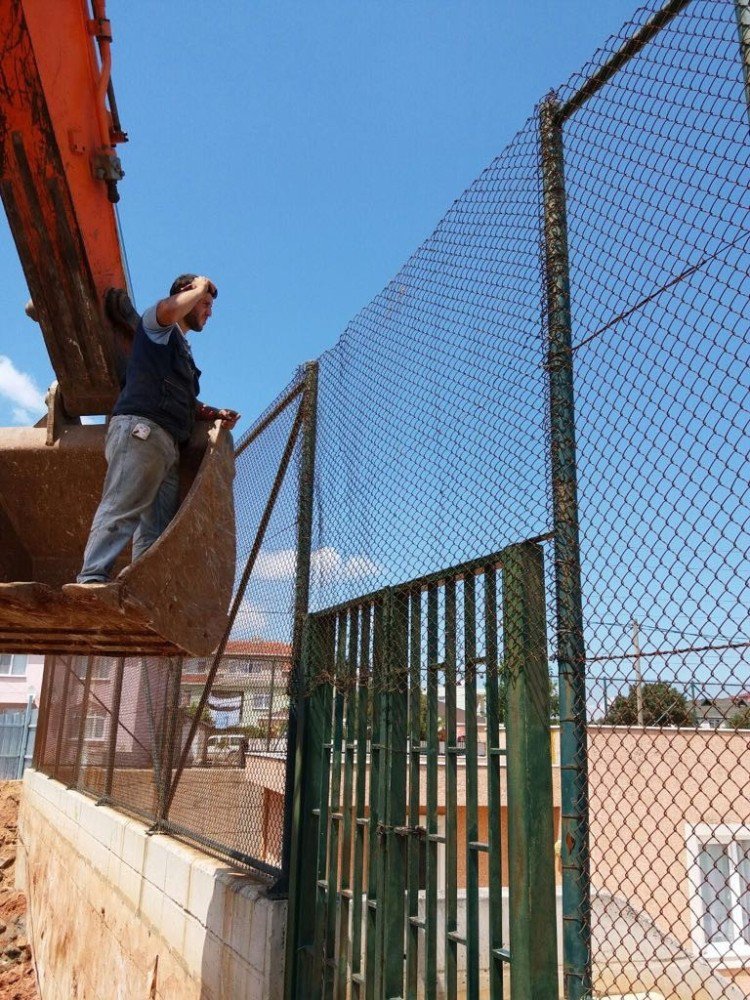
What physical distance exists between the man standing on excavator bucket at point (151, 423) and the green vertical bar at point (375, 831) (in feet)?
4.11

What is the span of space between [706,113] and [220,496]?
8.69 ft

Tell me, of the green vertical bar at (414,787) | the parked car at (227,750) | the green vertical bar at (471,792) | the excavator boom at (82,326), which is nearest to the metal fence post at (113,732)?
the parked car at (227,750)

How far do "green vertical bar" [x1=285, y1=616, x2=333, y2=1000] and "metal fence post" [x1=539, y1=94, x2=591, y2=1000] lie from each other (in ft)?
7.02

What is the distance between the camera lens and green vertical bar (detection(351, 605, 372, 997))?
13.3ft

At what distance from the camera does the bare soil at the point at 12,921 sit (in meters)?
11.4

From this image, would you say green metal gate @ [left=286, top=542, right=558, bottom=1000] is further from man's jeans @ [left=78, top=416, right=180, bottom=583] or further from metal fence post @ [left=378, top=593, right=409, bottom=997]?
man's jeans @ [left=78, top=416, right=180, bottom=583]

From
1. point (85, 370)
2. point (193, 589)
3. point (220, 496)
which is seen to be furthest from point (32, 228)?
point (193, 589)

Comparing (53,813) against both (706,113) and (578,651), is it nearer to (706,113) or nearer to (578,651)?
(578,651)

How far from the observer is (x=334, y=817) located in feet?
15.0

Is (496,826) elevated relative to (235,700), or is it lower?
lower

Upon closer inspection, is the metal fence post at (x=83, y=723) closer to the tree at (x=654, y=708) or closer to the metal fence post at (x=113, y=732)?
the metal fence post at (x=113, y=732)

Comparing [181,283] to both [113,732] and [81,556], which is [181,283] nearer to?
[81,556]

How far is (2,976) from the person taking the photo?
38.6ft

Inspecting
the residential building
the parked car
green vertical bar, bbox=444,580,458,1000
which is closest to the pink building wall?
the parked car
